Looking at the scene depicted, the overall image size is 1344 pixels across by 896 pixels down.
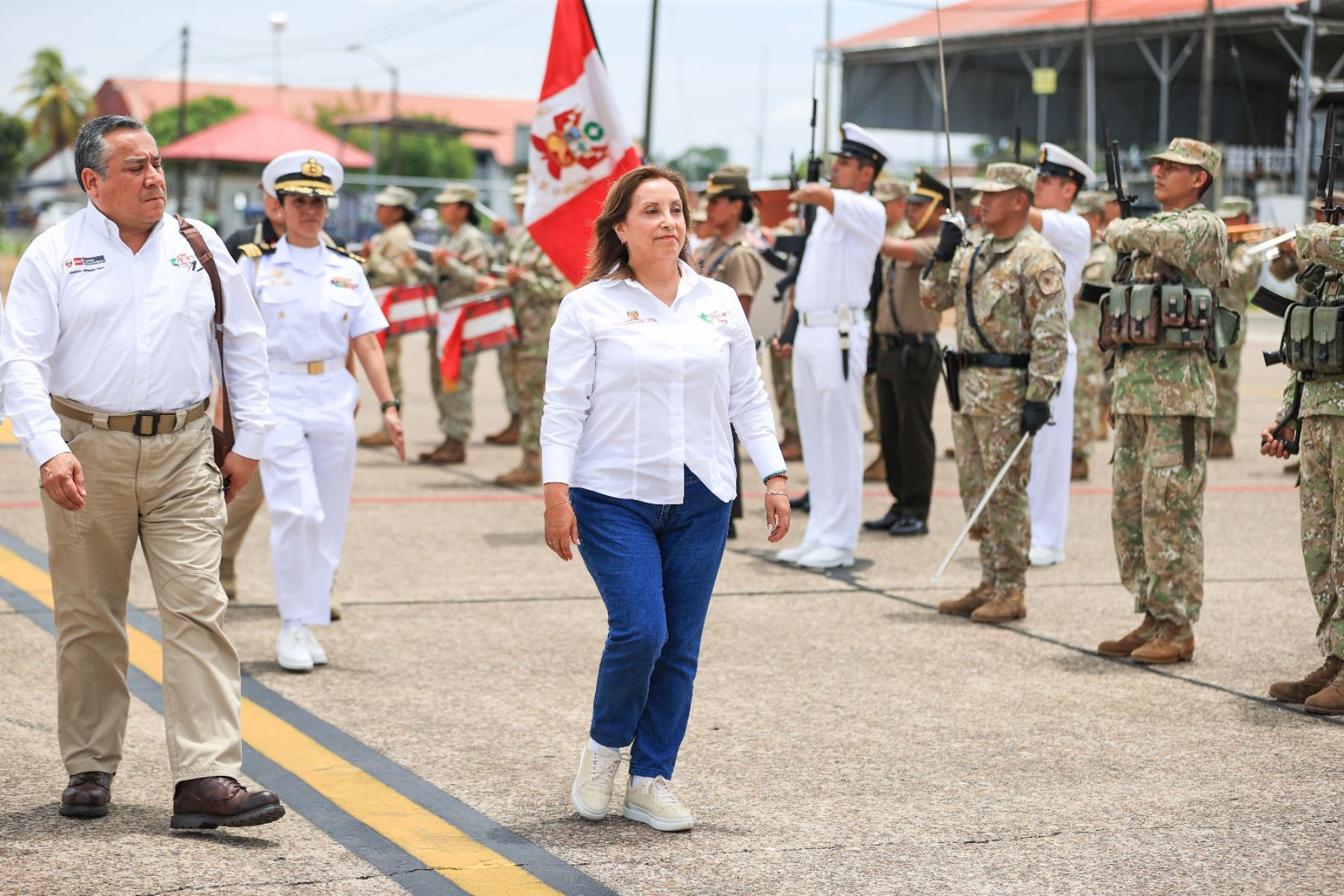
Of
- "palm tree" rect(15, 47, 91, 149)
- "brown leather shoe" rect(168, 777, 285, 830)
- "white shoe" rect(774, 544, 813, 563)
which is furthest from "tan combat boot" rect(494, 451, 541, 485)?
"palm tree" rect(15, 47, 91, 149)

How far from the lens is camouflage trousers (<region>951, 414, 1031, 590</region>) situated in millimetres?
7695

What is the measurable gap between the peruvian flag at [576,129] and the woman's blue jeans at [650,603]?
14.9 feet

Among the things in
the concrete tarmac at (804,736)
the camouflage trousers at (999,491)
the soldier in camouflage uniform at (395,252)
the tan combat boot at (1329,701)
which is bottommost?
the concrete tarmac at (804,736)

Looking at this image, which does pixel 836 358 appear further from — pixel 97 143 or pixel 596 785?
pixel 97 143

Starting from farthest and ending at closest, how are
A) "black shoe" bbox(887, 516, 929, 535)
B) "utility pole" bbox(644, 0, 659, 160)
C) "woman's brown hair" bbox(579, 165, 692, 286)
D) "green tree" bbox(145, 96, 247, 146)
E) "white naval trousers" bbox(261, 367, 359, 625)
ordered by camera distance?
"green tree" bbox(145, 96, 247, 146), "utility pole" bbox(644, 0, 659, 160), "black shoe" bbox(887, 516, 929, 535), "white naval trousers" bbox(261, 367, 359, 625), "woman's brown hair" bbox(579, 165, 692, 286)

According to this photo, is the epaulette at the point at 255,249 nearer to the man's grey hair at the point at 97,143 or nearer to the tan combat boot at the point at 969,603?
the man's grey hair at the point at 97,143

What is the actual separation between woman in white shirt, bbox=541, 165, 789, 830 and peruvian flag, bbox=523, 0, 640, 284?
4.40 metres

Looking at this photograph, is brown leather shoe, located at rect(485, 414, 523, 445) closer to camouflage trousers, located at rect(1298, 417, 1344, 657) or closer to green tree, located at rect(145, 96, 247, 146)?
camouflage trousers, located at rect(1298, 417, 1344, 657)

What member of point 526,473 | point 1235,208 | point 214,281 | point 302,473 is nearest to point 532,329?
point 526,473

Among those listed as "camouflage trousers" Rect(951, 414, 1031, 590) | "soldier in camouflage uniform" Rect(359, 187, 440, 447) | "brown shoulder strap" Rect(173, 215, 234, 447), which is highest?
"soldier in camouflage uniform" Rect(359, 187, 440, 447)

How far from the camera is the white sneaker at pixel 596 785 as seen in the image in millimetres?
4867

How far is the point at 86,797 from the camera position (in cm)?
480

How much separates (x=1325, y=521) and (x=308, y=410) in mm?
3904

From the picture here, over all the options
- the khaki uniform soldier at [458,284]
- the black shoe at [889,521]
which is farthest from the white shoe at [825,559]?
the khaki uniform soldier at [458,284]
